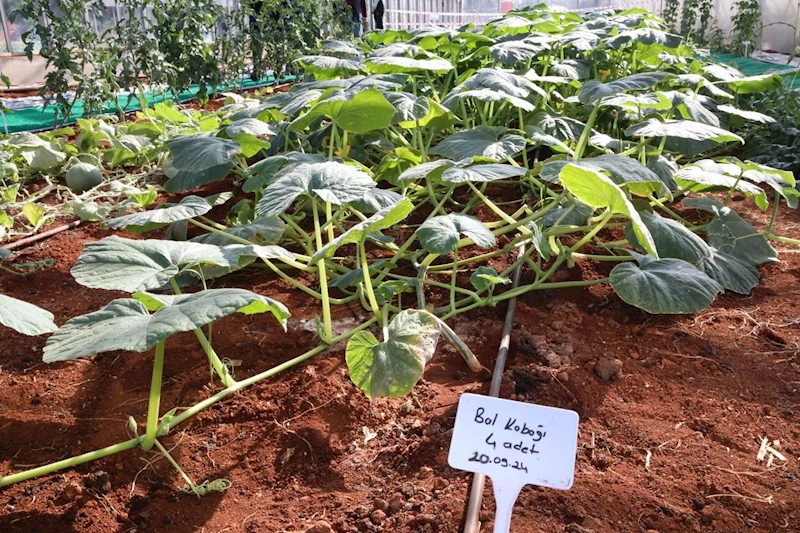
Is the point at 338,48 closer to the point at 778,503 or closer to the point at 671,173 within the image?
the point at 671,173

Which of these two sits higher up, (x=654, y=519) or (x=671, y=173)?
(x=671, y=173)


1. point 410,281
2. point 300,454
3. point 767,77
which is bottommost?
point 300,454

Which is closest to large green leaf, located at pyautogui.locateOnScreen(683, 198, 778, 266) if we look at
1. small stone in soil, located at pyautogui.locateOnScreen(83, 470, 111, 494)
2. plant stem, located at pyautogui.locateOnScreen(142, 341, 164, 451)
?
plant stem, located at pyautogui.locateOnScreen(142, 341, 164, 451)

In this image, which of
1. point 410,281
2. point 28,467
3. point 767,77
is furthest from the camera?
point 767,77

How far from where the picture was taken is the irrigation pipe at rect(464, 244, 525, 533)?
0.97 meters

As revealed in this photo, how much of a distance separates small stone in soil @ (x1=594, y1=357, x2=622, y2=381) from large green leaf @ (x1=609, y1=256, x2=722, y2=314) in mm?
134

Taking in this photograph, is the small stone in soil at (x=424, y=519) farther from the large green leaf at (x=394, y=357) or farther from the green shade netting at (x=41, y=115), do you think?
the green shade netting at (x=41, y=115)

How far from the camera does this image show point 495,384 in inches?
50.4

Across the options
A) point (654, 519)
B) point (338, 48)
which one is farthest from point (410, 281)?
point (338, 48)

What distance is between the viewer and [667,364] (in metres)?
1.39

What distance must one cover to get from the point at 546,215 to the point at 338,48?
180 cm

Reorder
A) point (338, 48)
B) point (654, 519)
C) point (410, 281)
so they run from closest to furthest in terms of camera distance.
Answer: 1. point (654, 519)
2. point (410, 281)
3. point (338, 48)

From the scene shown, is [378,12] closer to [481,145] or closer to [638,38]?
[638,38]

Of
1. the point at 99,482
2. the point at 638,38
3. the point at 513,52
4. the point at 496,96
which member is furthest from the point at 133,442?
the point at 638,38
